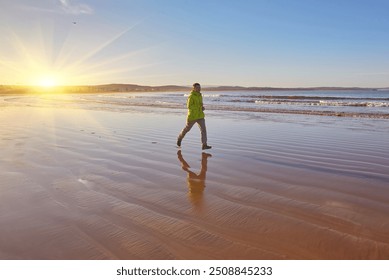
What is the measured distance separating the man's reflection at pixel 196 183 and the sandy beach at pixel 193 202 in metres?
0.03

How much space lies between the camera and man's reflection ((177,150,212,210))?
4695mm

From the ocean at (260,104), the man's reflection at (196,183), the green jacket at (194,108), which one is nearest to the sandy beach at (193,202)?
the man's reflection at (196,183)

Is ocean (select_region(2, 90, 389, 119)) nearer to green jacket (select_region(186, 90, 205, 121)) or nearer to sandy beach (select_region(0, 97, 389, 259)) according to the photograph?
green jacket (select_region(186, 90, 205, 121))

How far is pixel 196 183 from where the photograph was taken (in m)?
5.55

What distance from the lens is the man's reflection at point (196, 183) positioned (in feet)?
15.4

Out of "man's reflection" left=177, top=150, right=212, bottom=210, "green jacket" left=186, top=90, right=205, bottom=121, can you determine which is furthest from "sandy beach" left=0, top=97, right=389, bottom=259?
"green jacket" left=186, top=90, right=205, bottom=121

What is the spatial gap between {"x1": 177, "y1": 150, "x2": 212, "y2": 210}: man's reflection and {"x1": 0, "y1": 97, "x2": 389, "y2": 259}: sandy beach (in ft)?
0.09

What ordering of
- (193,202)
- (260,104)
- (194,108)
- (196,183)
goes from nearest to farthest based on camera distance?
(193,202) → (196,183) → (194,108) → (260,104)

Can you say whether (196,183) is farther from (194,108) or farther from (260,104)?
(260,104)

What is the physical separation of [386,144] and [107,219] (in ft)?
27.3

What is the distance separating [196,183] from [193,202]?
0.95 m

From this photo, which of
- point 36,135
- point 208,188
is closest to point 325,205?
point 208,188

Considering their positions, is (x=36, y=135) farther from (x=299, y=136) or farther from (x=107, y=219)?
(x=299, y=136)

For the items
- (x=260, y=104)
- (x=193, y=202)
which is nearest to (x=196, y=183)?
(x=193, y=202)
